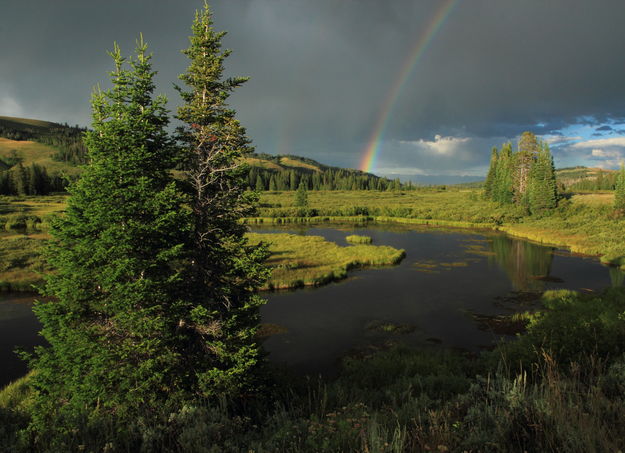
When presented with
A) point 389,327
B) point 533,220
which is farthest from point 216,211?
point 533,220

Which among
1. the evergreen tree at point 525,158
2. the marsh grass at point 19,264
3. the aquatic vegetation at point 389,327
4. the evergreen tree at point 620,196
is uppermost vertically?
the evergreen tree at point 525,158

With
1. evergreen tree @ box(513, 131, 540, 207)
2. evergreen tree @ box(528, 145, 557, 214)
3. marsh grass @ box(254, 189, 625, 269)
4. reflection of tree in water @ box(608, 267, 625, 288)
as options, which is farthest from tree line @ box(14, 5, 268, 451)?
evergreen tree @ box(513, 131, 540, 207)

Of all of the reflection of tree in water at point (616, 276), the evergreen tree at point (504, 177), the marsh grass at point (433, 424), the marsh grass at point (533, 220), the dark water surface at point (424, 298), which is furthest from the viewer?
the evergreen tree at point (504, 177)

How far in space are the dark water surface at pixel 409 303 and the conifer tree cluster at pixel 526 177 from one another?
3586 centimetres

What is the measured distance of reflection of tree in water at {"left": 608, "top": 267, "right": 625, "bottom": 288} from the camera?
3784 cm

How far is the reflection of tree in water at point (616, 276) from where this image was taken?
3784cm

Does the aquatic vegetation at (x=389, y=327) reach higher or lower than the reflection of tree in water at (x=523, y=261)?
lower

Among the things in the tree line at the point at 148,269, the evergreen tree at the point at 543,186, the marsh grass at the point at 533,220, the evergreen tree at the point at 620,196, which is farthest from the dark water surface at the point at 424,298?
the evergreen tree at the point at 543,186

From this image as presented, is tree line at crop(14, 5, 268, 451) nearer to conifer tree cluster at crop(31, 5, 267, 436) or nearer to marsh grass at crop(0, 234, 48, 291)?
conifer tree cluster at crop(31, 5, 267, 436)

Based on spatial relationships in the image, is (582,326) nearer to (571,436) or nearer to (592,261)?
(571,436)

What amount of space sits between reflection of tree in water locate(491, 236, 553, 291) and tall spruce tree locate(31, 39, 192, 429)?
36338mm

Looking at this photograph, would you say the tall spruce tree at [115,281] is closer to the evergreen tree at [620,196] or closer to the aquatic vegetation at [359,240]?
the aquatic vegetation at [359,240]

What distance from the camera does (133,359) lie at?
43.0ft

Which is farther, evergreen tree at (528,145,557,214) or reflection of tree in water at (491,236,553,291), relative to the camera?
evergreen tree at (528,145,557,214)
